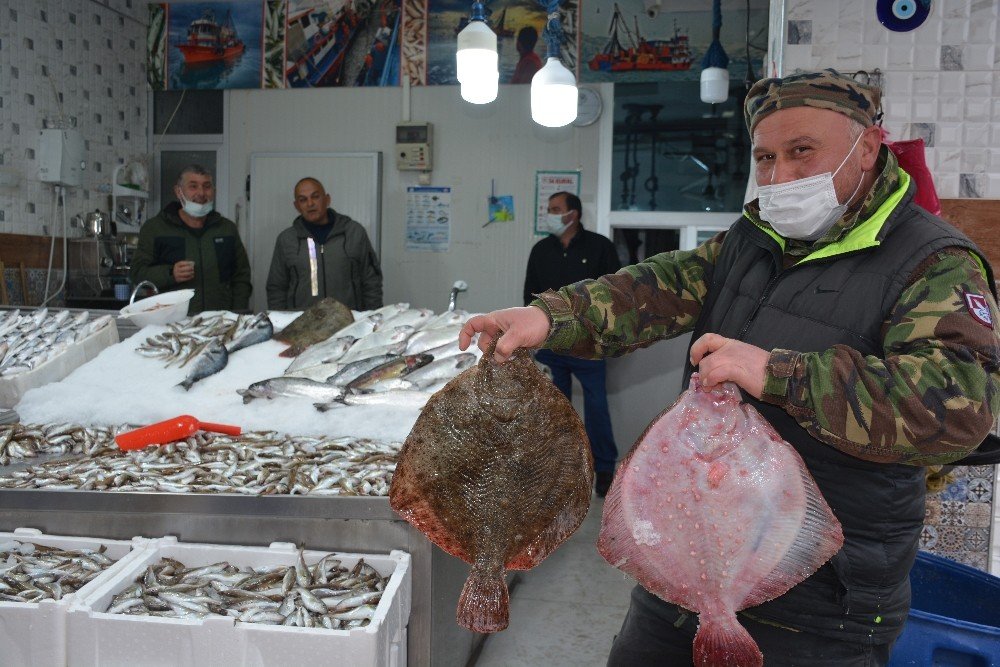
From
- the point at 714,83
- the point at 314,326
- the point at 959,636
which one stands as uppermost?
the point at 714,83

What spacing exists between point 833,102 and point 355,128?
747 cm

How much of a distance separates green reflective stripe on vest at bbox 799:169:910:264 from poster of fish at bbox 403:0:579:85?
6578 mm

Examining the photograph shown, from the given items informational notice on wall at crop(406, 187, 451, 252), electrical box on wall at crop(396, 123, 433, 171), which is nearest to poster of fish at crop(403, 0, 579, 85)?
electrical box on wall at crop(396, 123, 433, 171)

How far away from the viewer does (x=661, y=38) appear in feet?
25.0

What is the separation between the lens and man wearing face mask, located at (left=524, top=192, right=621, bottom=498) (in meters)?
5.87

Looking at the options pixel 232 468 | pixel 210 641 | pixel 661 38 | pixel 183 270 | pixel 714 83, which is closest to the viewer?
pixel 210 641

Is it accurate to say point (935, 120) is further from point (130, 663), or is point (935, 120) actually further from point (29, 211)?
point (29, 211)

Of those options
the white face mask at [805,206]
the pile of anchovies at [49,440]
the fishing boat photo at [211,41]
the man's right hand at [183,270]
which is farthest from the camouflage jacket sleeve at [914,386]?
the fishing boat photo at [211,41]

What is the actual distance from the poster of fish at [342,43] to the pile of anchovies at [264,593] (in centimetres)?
703

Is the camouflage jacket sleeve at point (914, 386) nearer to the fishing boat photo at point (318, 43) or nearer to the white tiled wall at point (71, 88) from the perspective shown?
the white tiled wall at point (71, 88)

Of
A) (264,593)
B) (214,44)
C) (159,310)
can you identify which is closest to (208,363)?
(159,310)

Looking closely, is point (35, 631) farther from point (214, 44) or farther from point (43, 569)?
point (214, 44)

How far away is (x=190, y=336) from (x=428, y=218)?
4415 millimetres

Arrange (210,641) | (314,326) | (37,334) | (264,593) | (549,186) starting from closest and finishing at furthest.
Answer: (210,641) → (264,593) → (37,334) → (314,326) → (549,186)
